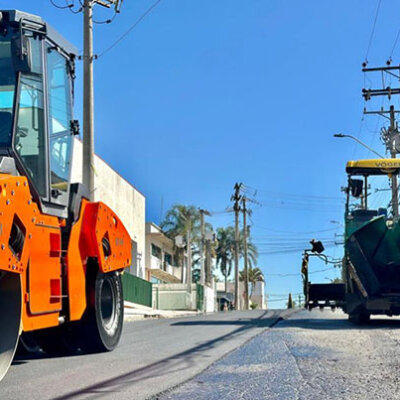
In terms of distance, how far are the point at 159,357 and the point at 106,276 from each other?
120 centimetres

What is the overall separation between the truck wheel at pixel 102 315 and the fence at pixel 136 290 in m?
19.5

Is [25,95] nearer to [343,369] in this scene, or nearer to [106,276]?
[106,276]

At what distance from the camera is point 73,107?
24.1 feet

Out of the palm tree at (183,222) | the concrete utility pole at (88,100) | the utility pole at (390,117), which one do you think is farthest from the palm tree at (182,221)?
the concrete utility pole at (88,100)

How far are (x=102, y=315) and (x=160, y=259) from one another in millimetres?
41578

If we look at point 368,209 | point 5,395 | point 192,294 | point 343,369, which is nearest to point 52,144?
point 5,395

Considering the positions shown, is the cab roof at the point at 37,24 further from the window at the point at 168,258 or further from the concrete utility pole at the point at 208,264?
the window at the point at 168,258

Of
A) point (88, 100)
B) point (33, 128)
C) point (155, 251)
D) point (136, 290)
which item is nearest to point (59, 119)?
point (33, 128)

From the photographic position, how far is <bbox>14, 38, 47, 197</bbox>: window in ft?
19.2

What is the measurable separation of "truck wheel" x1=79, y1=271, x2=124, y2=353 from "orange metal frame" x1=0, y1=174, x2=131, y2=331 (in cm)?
25

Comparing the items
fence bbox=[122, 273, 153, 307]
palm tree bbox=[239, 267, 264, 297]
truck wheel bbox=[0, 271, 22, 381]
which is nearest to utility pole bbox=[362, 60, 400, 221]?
fence bbox=[122, 273, 153, 307]

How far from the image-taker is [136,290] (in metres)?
31.3

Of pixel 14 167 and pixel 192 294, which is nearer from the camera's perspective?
pixel 14 167

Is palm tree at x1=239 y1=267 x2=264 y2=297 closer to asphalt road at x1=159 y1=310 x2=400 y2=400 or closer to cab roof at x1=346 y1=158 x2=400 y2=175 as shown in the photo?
cab roof at x1=346 y1=158 x2=400 y2=175
